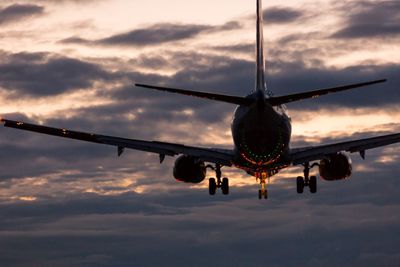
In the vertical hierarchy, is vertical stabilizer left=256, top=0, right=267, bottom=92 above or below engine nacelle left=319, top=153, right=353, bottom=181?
above

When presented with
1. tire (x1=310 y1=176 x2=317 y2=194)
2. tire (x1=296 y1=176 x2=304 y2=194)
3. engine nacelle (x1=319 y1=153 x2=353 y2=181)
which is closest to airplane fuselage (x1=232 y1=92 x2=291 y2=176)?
engine nacelle (x1=319 y1=153 x2=353 y2=181)

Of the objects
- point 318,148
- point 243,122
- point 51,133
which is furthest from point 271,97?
point 51,133

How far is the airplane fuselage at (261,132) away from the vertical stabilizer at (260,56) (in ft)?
5.84

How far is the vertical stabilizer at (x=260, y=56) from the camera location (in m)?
60.5

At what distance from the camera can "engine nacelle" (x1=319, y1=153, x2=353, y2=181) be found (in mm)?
67000

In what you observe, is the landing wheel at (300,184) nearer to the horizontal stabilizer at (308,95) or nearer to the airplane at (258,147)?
the airplane at (258,147)

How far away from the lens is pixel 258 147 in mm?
58344

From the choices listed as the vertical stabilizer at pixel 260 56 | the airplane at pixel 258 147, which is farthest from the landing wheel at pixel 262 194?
the vertical stabilizer at pixel 260 56

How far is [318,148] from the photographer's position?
217ft

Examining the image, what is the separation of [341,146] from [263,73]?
8953 millimetres

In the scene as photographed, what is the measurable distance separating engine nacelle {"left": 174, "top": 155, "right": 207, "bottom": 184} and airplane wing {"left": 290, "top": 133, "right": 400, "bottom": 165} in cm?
698

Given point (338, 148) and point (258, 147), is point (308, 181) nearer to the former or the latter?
point (338, 148)

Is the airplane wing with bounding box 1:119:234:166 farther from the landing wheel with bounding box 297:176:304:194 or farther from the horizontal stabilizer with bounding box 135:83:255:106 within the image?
the horizontal stabilizer with bounding box 135:83:255:106

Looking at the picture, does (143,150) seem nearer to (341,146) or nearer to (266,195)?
(266,195)
